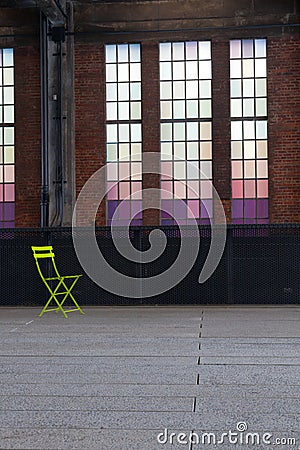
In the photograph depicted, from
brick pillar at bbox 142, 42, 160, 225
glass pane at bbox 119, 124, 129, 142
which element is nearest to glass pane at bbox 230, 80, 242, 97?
brick pillar at bbox 142, 42, 160, 225

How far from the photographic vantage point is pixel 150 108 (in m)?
15.7

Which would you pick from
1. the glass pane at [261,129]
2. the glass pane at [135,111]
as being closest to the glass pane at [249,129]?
the glass pane at [261,129]

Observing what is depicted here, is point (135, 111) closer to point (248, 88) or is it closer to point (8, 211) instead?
point (248, 88)

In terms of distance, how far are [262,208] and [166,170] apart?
6.95 feet

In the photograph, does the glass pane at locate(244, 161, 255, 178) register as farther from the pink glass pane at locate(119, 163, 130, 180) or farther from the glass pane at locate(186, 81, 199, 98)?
the pink glass pane at locate(119, 163, 130, 180)

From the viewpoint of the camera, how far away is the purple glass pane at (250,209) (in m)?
15.5

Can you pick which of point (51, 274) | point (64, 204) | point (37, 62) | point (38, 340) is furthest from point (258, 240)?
point (37, 62)

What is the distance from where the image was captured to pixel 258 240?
1062cm

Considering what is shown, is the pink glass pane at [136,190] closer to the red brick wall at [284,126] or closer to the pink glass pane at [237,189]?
the pink glass pane at [237,189]

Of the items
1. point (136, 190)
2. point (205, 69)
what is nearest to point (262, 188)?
point (136, 190)

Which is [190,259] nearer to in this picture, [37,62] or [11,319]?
[11,319]

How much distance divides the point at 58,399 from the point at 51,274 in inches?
252

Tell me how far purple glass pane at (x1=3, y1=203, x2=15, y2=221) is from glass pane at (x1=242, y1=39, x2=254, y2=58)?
5747 millimetres

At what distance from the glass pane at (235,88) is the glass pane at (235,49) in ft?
1.74
